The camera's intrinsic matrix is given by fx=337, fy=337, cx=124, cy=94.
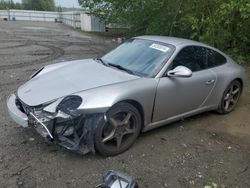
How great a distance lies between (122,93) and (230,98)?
2.70 m

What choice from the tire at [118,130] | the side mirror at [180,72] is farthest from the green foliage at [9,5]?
the tire at [118,130]

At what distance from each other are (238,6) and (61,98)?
19.5ft

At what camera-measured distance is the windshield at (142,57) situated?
185 inches

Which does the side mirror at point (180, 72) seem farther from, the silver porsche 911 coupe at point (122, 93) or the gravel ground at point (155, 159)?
the gravel ground at point (155, 159)

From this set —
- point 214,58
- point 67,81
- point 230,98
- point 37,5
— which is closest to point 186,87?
point 214,58

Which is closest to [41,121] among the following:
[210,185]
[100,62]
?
[100,62]

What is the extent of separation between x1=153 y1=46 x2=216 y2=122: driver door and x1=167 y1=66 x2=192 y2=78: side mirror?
0.26ft

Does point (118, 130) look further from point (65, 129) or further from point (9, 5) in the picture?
point (9, 5)

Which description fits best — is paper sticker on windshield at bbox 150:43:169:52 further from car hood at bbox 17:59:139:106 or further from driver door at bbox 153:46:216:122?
car hood at bbox 17:59:139:106

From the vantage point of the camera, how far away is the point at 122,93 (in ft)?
13.4

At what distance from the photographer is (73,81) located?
4332mm

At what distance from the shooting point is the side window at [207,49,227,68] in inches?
218

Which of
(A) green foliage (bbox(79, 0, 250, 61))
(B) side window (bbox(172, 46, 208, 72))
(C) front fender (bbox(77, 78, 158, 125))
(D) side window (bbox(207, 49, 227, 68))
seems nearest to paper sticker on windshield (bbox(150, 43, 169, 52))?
(B) side window (bbox(172, 46, 208, 72))

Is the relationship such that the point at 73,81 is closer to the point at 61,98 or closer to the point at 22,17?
the point at 61,98
